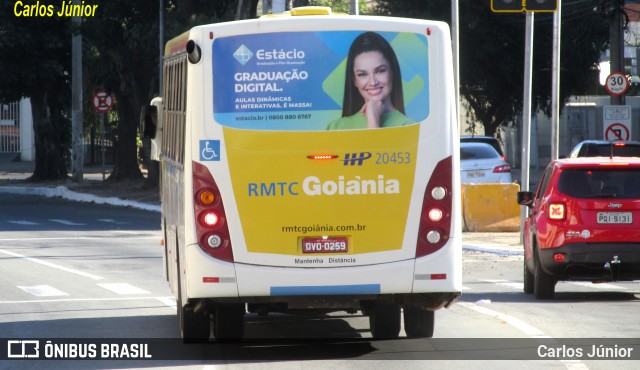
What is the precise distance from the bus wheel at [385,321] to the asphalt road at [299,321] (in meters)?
0.15

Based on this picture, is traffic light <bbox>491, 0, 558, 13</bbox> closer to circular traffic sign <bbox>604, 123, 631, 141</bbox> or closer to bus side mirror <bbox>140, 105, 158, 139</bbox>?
circular traffic sign <bbox>604, 123, 631, 141</bbox>

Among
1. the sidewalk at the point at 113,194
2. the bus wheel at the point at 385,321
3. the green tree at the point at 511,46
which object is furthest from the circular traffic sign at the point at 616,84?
the bus wheel at the point at 385,321

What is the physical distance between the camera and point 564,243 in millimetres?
15578

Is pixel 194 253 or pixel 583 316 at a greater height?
pixel 194 253

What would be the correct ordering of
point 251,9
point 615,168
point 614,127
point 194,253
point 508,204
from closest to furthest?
point 194,253 → point 615,168 → point 508,204 → point 614,127 → point 251,9

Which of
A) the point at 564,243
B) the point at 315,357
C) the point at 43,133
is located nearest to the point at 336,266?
the point at 315,357

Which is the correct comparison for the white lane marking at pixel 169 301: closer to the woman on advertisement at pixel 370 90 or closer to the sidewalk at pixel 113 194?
the woman on advertisement at pixel 370 90

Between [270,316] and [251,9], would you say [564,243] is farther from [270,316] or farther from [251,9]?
[251,9]

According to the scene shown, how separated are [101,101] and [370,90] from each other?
36.3m

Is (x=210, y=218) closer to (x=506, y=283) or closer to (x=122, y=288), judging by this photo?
(x=122, y=288)

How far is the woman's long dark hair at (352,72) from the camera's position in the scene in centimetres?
1108

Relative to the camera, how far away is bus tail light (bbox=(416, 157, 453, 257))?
1114 centimetres

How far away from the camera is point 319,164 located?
11.0m

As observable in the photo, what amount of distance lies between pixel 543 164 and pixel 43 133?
2420 cm
